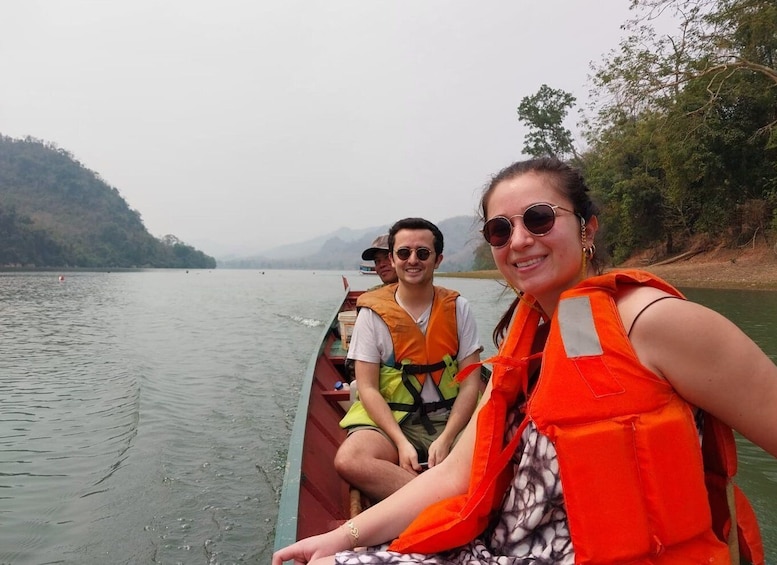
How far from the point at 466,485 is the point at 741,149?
72.5 feet

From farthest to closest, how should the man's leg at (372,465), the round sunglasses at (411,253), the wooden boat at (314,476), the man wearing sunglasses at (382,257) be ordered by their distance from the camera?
the man wearing sunglasses at (382,257) < the round sunglasses at (411,253) < the man's leg at (372,465) < the wooden boat at (314,476)

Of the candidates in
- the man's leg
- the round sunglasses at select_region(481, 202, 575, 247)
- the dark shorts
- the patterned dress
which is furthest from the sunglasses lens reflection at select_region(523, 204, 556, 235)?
the dark shorts

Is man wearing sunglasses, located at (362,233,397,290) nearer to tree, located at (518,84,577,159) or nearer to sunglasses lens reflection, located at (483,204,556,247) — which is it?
sunglasses lens reflection, located at (483,204,556,247)

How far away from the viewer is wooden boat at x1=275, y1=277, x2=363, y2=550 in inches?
91.5

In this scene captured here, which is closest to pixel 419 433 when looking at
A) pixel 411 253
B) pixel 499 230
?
pixel 411 253

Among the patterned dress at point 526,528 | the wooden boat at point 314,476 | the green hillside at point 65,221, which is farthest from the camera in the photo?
the green hillside at point 65,221

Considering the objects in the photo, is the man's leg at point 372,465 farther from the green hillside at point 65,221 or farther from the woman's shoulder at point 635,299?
the green hillside at point 65,221

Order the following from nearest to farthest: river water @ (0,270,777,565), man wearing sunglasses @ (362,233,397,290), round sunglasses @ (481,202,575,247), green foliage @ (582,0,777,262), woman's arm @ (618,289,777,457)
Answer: woman's arm @ (618,289,777,457)
round sunglasses @ (481,202,575,247)
river water @ (0,270,777,565)
man wearing sunglasses @ (362,233,397,290)
green foliage @ (582,0,777,262)

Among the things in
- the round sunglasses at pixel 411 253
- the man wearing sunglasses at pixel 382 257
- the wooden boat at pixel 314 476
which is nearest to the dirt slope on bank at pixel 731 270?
the man wearing sunglasses at pixel 382 257

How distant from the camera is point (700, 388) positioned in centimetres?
104

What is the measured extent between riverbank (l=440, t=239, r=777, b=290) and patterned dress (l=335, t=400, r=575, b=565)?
1799 centimetres

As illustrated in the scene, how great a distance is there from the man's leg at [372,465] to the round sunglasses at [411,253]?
3.03 ft

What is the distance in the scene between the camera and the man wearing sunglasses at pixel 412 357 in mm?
2723

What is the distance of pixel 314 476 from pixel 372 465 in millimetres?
582
